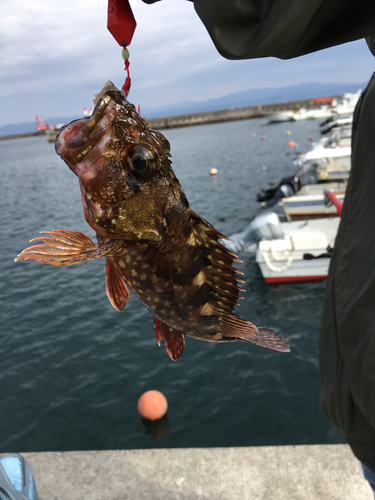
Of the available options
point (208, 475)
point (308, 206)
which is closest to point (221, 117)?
point (308, 206)

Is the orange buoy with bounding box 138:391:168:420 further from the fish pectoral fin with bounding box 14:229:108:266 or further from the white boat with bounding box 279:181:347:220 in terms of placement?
the white boat with bounding box 279:181:347:220

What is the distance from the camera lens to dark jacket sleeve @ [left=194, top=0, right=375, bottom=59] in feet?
4.08

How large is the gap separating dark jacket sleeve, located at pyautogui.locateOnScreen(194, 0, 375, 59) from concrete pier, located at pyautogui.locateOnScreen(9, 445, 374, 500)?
4.61 m

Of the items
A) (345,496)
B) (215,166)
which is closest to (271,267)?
(345,496)

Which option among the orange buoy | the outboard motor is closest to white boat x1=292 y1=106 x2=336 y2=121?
the outboard motor

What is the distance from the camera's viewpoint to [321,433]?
8.11 m

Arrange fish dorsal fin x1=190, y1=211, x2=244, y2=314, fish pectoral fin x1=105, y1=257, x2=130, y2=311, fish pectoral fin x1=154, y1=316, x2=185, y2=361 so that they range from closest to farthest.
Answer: fish dorsal fin x1=190, y1=211, x2=244, y2=314 < fish pectoral fin x1=105, y1=257, x2=130, y2=311 < fish pectoral fin x1=154, y1=316, x2=185, y2=361

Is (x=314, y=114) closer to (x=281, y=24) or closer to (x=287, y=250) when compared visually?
(x=287, y=250)

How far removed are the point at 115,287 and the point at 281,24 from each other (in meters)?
→ 1.33

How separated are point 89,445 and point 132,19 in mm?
8848

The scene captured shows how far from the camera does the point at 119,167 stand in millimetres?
1488

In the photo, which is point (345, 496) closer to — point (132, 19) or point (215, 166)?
point (132, 19)

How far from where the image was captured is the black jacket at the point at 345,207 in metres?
1.27

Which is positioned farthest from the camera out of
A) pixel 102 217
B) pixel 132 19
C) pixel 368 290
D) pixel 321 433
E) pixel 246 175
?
pixel 246 175
